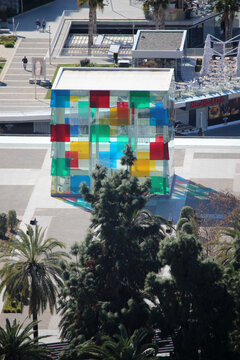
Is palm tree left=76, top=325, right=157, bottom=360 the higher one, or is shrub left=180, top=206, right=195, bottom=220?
shrub left=180, top=206, right=195, bottom=220

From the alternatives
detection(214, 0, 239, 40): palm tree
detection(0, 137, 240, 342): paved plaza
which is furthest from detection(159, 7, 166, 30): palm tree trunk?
detection(0, 137, 240, 342): paved plaza

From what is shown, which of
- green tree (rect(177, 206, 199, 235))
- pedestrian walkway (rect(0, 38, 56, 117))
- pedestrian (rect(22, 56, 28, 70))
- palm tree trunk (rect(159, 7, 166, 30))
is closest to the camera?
green tree (rect(177, 206, 199, 235))

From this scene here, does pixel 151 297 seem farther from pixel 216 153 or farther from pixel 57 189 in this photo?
pixel 216 153

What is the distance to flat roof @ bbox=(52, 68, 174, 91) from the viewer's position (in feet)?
265

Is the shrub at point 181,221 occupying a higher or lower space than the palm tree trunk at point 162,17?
lower

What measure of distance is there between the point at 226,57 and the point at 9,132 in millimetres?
30108

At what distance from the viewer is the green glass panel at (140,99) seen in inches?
3135

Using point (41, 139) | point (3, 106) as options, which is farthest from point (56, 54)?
point (41, 139)

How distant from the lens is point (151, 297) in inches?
2352

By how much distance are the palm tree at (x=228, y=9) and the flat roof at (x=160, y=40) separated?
7787 mm

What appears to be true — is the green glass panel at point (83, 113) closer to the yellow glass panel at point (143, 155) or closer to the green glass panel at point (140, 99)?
the green glass panel at point (140, 99)

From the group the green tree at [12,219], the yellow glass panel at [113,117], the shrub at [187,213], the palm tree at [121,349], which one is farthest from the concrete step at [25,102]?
the palm tree at [121,349]

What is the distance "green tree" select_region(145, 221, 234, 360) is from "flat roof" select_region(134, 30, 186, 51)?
201 feet

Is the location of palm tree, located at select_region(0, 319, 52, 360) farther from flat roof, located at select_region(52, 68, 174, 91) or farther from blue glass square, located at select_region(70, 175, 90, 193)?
flat roof, located at select_region(52, 68, 174, 91)
